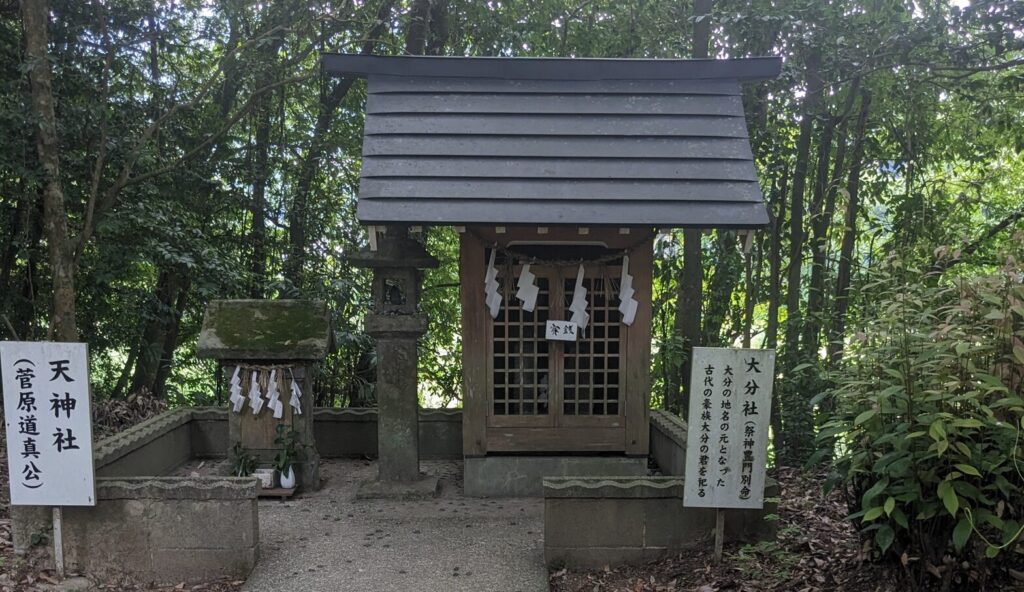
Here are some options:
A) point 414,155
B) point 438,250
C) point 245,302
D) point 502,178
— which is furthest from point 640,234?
point 438,250

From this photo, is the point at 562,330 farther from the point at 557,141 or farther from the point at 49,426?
the point at 49,426

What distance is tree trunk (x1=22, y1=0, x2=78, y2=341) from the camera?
21.5ft

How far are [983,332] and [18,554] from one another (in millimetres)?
6602

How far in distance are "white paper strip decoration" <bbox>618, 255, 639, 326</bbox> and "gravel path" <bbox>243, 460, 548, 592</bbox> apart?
207 cm

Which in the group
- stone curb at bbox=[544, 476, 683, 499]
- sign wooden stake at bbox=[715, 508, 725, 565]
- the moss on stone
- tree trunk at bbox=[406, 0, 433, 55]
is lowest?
sign wooden stake at bbox=[715, 508, 725, 565]

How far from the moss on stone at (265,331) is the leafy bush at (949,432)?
506 cm

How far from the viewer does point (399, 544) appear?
5527 mm

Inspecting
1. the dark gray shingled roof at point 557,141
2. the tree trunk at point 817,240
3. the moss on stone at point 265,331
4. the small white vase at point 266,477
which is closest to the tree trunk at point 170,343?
the moss on stone at point 265,331

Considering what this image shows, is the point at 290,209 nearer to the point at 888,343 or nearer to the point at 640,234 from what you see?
the point at 640,234

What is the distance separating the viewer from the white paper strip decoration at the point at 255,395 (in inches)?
268

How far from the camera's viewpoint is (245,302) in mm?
7215

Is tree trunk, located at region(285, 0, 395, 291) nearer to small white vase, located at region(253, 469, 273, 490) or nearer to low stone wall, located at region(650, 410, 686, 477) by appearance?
small white vase, located at region(253, 469, 273, 490)

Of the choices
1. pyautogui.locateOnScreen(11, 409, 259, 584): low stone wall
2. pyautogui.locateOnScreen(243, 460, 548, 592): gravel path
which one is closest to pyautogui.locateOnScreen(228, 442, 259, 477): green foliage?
pyautogui.locateOnScreen(243, 460, 548, 592): gravel path

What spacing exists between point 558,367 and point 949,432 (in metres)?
3.81
